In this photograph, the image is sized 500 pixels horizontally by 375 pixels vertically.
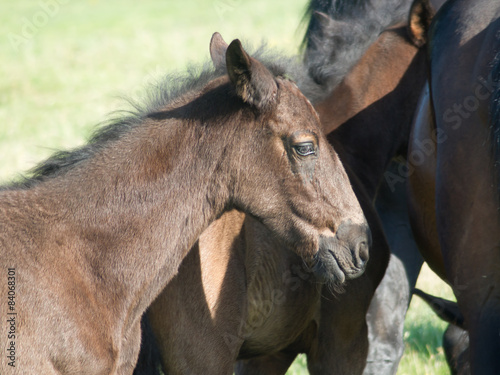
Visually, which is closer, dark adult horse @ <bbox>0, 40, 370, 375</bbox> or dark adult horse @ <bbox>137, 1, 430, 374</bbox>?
dark adult horse @ <bbox>0, 40, 370, 375</bbox>

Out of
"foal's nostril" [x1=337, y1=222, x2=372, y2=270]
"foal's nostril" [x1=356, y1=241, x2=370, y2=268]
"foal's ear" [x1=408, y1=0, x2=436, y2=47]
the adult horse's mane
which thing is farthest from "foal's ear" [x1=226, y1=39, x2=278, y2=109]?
"foal's ear" [x1=408, y1=0, x2=436, y2=47]

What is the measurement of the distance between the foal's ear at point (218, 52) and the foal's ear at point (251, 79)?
372 millimetres

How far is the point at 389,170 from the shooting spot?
15.9 feet

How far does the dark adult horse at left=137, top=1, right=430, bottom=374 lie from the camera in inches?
134

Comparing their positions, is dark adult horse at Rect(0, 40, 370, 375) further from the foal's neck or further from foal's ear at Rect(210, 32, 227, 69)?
foal's ear at Rect(210, 32, 227, 69)

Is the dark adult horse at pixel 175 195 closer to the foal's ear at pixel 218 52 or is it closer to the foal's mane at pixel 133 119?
the foal's mane at pixel 133 119

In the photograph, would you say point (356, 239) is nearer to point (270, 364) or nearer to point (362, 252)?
point (362, 252)

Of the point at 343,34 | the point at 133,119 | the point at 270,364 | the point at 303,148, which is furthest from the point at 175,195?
the point at 343,34

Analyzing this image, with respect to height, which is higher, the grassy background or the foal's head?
the grassy background

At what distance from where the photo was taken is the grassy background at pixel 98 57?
32.4ft

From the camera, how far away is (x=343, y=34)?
4.50 metres

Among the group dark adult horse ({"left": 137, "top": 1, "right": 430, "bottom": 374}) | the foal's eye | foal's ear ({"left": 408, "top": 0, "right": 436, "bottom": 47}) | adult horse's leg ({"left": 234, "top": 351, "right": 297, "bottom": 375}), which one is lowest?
adult horse's leg ({"left": 234, "top": 351, "right": 297, "bottom": 375})

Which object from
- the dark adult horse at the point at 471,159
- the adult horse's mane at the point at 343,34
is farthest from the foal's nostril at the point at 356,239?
the adult horse's mane at the point at 343,34

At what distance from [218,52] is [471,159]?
55.6 inches
